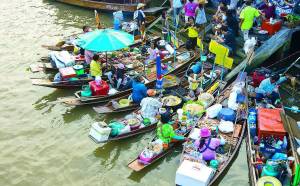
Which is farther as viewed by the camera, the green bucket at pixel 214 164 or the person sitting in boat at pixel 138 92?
the person sitting in boat at pixel 138 92

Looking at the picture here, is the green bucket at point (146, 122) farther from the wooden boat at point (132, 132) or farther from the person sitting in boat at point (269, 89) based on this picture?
the person sitting in boat at point (269, 89)

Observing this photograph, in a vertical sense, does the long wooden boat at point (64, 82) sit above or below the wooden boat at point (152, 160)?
above

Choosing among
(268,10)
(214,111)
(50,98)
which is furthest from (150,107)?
(268,10)

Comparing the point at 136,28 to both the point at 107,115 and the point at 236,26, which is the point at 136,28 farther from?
the point at 107,115

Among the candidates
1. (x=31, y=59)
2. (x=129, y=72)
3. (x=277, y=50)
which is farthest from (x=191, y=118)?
(x=31, y=59)

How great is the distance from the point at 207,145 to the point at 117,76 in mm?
5313

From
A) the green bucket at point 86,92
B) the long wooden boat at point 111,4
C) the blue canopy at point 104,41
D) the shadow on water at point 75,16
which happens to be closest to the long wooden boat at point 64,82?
the green bucket at point 86,92

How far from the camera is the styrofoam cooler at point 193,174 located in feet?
32.4

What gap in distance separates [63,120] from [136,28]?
23.4ft

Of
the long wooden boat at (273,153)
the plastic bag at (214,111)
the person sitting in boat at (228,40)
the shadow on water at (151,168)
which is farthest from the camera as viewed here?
the person sitting in boat at (228,40)

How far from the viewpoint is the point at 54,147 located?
40.9ft

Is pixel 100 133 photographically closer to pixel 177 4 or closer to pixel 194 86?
pixel 194 86

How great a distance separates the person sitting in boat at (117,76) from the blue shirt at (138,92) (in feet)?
3.56

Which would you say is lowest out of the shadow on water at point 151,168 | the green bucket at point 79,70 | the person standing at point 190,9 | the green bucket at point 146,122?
the shadow on water at point 151,168
